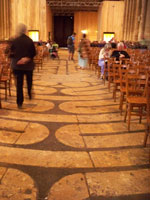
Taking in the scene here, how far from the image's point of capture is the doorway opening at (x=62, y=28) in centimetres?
3719

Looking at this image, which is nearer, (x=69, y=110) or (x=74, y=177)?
(x=74, y=177)

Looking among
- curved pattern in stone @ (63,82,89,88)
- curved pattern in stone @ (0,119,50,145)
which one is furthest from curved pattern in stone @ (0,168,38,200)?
curved pattern in stone @ (63,82,89,88)

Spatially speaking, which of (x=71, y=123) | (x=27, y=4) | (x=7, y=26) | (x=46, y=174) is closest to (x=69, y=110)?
(x=71, y=123)

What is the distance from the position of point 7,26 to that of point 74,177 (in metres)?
19.0

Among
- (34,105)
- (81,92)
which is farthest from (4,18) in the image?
(34,105)

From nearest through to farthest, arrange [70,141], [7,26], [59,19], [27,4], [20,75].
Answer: [70,141], [20,75], [7,26], [27,4], [59,19]

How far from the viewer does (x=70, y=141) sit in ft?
13.1

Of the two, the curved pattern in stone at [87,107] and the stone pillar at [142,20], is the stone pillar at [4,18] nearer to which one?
the stone pillar at [142,20]

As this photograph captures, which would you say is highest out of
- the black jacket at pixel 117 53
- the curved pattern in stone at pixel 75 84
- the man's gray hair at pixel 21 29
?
the man's gray hair at pixel 21 29

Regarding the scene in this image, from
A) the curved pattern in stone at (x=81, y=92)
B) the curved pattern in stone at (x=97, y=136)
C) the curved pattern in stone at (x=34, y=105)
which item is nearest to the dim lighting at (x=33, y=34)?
the curved pattern in stone at (x=81, y=92)

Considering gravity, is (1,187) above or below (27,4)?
below

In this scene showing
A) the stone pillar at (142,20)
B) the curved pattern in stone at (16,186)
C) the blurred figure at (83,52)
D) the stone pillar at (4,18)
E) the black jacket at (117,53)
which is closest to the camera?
the curved pattern in stone at (16,186)

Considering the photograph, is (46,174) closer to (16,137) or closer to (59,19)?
(16,137)

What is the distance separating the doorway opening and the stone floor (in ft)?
107
